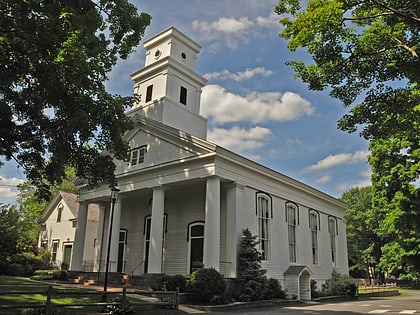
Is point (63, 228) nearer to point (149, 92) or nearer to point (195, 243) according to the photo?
point (149, 92)

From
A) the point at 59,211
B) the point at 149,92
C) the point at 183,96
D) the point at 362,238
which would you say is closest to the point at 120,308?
the point at 183,96

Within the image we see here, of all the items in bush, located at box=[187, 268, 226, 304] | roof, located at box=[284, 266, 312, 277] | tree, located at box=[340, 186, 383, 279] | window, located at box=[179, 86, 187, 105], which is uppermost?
window, located at box=[179, 86, 187, 105]

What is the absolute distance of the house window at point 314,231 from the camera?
25.4m

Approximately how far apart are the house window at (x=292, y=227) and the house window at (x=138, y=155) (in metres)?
9.23

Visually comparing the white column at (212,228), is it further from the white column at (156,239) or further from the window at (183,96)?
the window at (183,96)

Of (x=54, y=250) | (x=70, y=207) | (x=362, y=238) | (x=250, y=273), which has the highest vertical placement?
(x=70, y=207)

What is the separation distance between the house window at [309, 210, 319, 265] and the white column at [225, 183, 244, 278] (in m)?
8.85

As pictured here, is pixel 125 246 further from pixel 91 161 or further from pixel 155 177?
pixel 91 161

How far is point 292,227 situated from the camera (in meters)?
23.5

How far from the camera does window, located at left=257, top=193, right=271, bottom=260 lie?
2052cm

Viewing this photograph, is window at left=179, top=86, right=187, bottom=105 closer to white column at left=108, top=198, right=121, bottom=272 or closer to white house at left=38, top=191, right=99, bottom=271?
white column at left=108, top=198, right=121, bottom=272

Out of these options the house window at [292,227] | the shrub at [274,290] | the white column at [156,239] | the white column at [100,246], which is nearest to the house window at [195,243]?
the white column at [156,239]

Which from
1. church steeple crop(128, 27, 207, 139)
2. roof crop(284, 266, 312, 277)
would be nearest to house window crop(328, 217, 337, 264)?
roof crop(284, 266, 312, 277)

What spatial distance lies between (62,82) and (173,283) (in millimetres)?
9485
